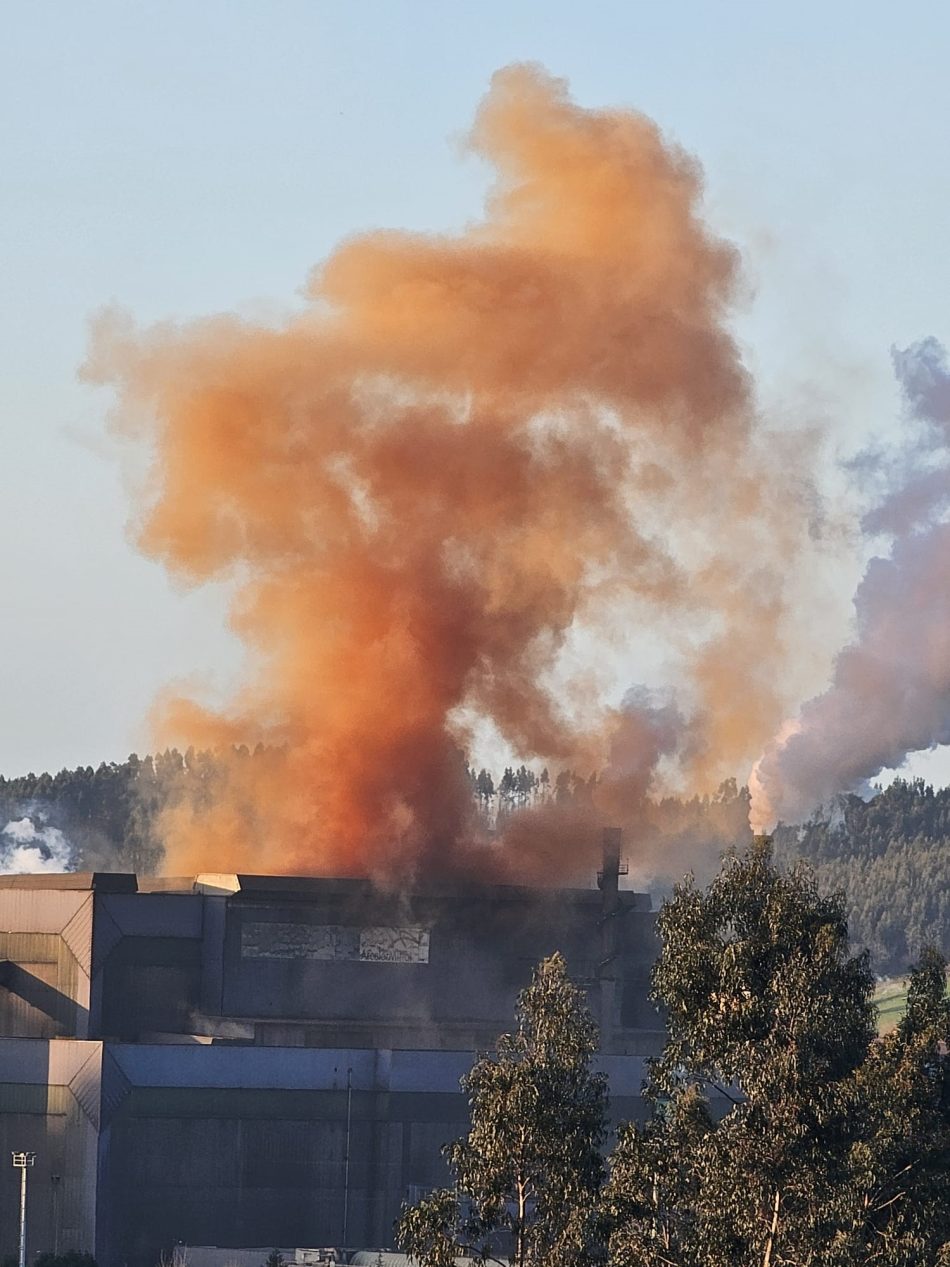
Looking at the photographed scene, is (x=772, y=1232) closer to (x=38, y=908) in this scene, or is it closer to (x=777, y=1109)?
(x=777, y=1109)

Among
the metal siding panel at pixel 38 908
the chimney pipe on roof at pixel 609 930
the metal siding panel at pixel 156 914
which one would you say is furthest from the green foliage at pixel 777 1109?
the chimney pipe on roof at pixel 609 930

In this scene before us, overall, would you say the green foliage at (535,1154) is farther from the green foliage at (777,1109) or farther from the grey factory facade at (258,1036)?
the grey factory facade at (258,1036)

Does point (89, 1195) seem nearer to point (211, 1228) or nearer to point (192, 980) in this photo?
point (211, 1228)

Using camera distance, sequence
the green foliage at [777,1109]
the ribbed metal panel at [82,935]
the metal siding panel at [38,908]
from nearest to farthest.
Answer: the green foliage at [777,1109], the ribbed metal panel at [82,935], the metal siding panel at [38,908]

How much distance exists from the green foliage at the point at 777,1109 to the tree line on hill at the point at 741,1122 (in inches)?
1.6

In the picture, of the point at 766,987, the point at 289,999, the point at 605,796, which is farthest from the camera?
the point at 605,796

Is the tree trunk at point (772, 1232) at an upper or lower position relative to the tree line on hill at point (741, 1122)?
lower

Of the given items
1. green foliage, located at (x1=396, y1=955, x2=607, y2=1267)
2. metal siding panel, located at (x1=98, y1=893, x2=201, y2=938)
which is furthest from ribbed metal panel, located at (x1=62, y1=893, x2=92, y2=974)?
green foliage, located at (x1=396, y1=955, x2=607, y2=1267)

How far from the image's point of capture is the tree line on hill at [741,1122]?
48.9 meters

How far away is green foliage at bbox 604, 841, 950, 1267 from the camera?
48781 millimetres

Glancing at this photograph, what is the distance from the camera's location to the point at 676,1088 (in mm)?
51469

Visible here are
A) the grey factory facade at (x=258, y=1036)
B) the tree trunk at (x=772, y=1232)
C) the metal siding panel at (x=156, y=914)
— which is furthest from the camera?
the metal siding panel at (x=156, y=914)

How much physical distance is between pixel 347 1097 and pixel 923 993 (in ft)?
224

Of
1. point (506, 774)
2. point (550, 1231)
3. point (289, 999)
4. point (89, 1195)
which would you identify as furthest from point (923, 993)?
point (506, 774)
